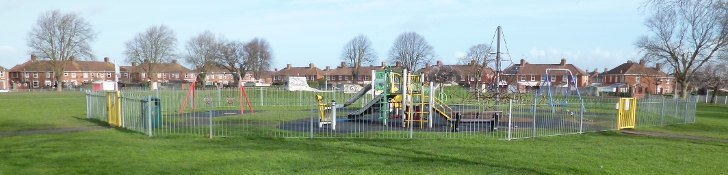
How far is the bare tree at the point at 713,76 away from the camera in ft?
140

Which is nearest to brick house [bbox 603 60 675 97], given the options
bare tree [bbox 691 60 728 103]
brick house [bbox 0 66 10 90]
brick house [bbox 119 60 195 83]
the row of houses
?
the row of houses

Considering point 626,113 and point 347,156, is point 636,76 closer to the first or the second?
point 626,113

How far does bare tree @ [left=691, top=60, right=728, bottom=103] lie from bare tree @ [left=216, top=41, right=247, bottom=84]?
54.8 meters

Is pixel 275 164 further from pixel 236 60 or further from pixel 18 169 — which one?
pixel 236 60

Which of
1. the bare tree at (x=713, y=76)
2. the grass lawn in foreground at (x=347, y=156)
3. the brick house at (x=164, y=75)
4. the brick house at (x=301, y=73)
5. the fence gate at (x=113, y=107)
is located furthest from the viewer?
the brick house at (x=301, y=73)

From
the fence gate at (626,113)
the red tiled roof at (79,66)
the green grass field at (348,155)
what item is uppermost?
the red tiled roof at (79,66)

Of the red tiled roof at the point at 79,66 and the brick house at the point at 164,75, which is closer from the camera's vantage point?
the red tiled roof at the point at 79,66

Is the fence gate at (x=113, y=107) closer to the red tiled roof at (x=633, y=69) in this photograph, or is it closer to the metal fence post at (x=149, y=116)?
the metal fence post at (x=149, y=116)

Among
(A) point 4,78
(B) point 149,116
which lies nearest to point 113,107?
(B) point 149,116

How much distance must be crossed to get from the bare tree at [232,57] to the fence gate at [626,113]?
189ft

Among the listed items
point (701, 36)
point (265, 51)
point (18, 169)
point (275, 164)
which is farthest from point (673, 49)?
point (265, 51)

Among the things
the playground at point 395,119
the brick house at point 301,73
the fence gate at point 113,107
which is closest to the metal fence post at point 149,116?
the playground at point 395,119

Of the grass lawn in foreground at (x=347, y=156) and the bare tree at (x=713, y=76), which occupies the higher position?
the bare tree at (x=713, y=76)

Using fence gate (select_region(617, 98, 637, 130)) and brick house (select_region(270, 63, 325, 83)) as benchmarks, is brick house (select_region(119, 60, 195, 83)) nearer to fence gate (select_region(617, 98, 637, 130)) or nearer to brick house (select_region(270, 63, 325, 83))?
brick house (select_region(270, 63, 325, 83))
